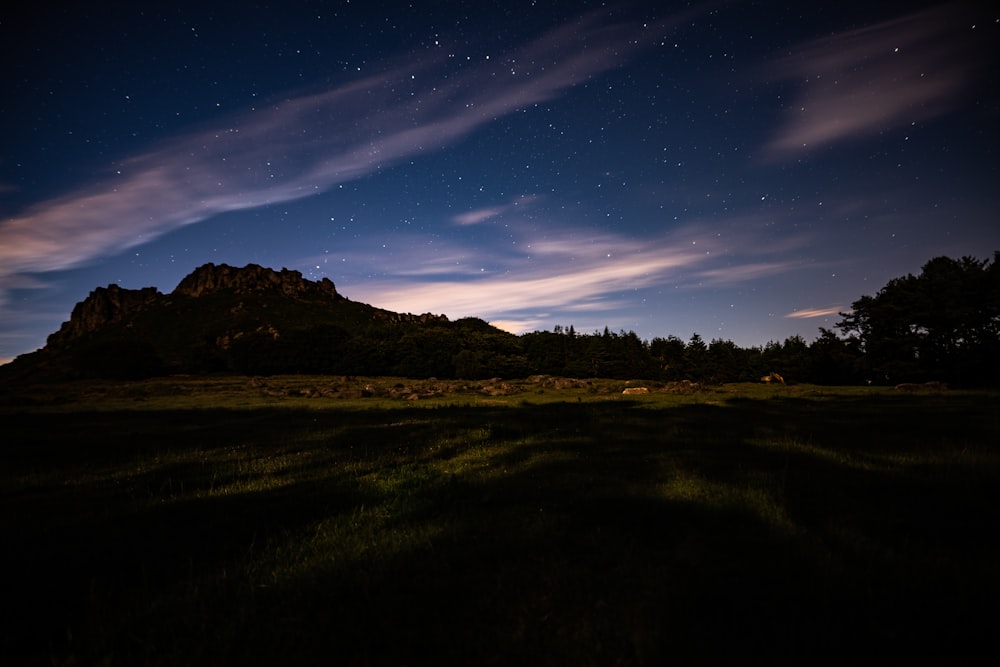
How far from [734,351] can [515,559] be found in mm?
136750

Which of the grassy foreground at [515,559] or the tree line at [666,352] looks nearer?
the grassy foreground at [515,559]

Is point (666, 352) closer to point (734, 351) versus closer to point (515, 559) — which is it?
point (734, 351)

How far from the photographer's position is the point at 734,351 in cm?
12306

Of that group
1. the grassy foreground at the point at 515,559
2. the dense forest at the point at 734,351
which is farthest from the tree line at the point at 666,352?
the grassy foreground at the point at 515,559

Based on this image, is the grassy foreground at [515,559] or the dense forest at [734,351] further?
the dense forest at [734,351]

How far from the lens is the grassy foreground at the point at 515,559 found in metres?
3.51

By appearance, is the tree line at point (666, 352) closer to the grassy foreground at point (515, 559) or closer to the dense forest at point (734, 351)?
the dense forest at point (734, 351)

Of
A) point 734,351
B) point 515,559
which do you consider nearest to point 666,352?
point 734,351

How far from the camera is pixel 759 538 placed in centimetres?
537

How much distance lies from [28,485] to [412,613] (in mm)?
11458

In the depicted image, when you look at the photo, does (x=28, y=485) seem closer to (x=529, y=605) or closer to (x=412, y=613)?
(x=412, y=613)

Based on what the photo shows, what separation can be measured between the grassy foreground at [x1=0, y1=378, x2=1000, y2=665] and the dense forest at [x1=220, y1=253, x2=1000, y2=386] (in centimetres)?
6376

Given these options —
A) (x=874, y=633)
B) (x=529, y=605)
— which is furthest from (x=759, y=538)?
(x=529, y=605)

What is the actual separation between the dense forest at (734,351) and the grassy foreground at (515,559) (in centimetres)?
6376
